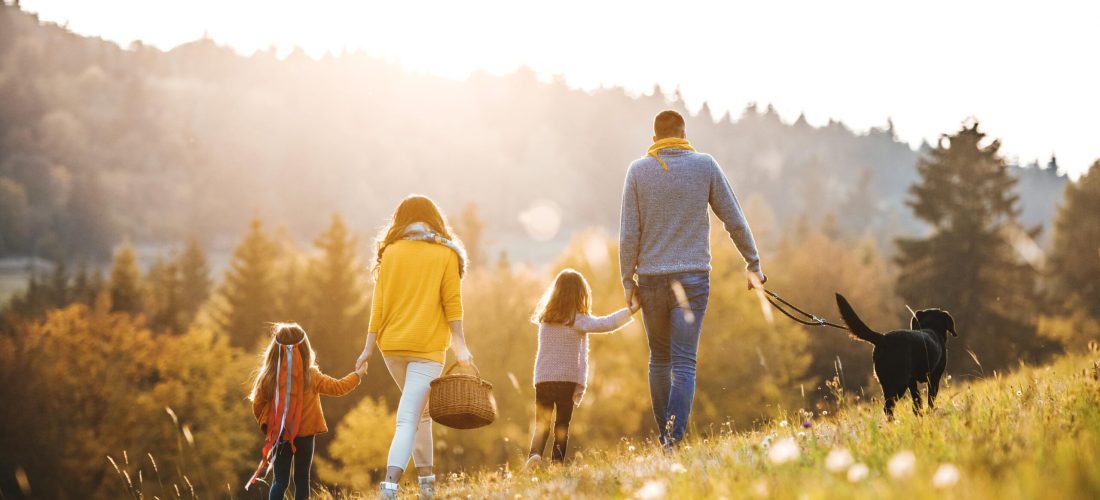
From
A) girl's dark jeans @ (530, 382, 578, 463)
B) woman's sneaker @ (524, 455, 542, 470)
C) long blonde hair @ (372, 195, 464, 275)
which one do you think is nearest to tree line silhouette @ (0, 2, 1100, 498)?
girl's dark jeans @ (530, 382, 578, 463)

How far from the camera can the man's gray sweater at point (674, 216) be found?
5805 mm

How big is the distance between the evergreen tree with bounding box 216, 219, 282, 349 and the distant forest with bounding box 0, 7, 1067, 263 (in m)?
79.0

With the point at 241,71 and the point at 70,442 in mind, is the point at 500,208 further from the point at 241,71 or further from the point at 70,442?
the point at 70,442

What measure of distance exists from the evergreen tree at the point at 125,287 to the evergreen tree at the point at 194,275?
4399 mm

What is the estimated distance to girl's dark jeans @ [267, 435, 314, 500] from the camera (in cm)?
570

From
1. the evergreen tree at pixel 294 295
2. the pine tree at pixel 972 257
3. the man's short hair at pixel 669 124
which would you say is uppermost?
the man's short hair at pixel 669 124

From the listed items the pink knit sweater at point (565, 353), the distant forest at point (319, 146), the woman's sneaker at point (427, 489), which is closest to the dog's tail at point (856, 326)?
the pink knit sweater at point (565, 353)

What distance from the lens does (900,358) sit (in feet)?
17.3

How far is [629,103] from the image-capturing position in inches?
6998

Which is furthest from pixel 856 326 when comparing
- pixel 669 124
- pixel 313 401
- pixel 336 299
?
pixel 336 299

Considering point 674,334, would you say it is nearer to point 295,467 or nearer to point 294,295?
point 295,467

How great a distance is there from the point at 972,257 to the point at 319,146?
135 m

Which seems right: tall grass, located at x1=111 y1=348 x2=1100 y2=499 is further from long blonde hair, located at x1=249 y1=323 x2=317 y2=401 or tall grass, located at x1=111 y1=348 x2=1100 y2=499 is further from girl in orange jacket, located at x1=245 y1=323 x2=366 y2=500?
long blonde hair, located at x1=249 y1=323 x2=317 y2=401

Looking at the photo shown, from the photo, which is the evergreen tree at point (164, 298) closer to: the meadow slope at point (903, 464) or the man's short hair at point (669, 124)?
the man's short hair at point (669, 124)
